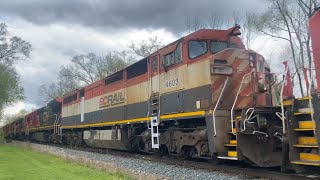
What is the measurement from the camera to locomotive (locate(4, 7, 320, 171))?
837cm

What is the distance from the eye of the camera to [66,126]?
2427cm

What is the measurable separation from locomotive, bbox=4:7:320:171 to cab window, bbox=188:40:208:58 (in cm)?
3

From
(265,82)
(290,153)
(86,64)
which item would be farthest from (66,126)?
(86,64)

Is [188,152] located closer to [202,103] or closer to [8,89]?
[202,103]

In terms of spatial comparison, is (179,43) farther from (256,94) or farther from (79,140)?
(79,140)

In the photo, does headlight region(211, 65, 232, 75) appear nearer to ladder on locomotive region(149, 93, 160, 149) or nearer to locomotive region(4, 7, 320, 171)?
locomotive region(4, 7, 320, 171)

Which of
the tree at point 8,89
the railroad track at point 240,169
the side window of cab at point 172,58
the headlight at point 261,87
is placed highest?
the tree at point 8,89

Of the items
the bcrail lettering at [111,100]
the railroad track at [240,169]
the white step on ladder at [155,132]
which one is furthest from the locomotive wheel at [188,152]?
the bcrail lettering at [111,100]

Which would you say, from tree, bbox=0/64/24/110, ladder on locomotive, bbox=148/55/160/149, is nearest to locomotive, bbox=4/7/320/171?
ladder on locomotive, bbox=148/55/160/149

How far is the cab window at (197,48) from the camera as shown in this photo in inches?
432

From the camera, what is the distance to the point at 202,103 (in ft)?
33.5

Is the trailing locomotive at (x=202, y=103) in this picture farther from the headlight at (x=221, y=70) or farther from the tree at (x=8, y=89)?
the tree at (x=8, y=89)

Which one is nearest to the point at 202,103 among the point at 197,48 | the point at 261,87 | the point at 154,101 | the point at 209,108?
the point at 209,108

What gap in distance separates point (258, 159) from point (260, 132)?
2.14 ft
